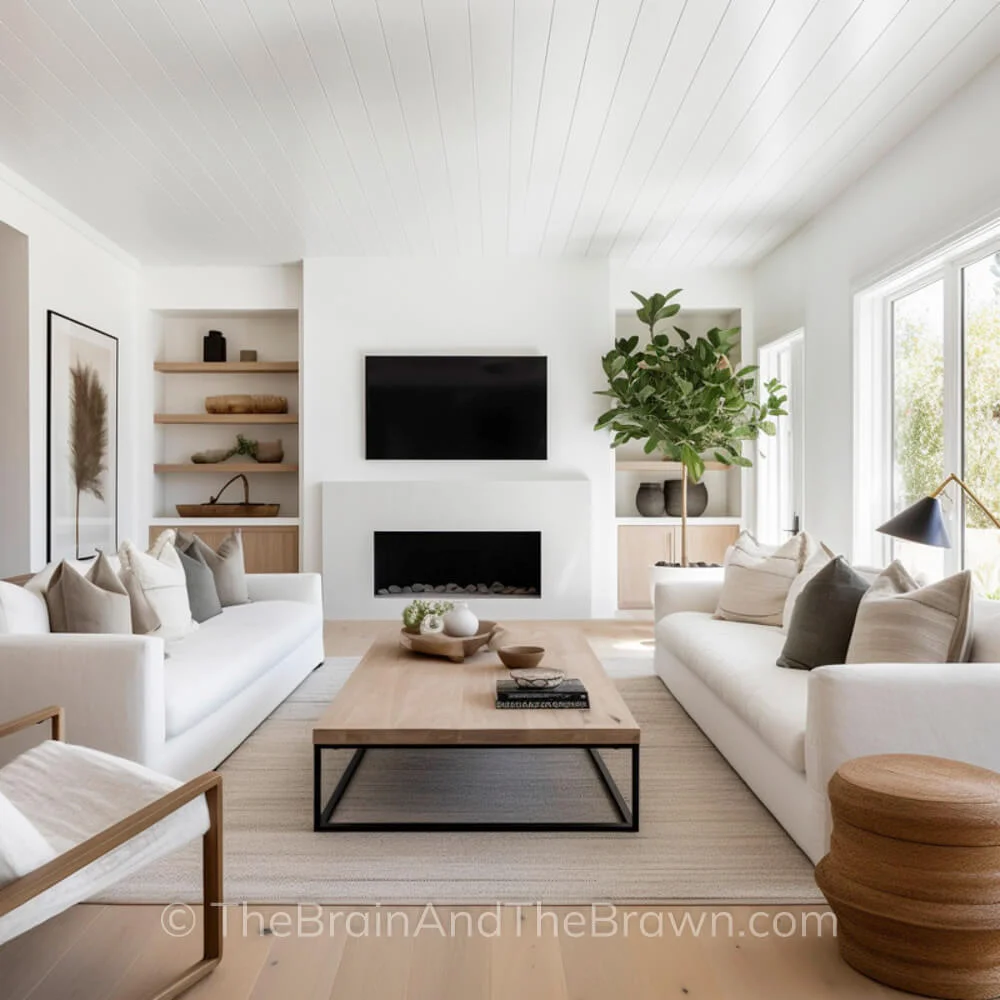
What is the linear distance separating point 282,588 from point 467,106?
2570 millimetres

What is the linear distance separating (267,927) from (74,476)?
13.1 feet

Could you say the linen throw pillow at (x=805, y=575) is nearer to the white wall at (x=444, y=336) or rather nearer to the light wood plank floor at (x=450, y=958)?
the light wood plank floor at (x=450, y=958)

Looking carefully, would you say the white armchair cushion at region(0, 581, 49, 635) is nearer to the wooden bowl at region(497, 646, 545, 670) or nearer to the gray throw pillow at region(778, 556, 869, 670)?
the wooden bowl at region(497, 646, 545, 670)

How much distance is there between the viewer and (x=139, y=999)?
1684 millimetres

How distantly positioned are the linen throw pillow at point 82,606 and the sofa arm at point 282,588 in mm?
1733

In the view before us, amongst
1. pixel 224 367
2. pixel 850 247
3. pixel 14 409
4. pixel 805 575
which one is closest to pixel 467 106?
pixel 850 247

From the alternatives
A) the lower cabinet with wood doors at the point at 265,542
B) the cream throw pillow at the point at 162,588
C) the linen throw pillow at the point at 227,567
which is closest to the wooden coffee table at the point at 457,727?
the cream throw pillow at the point at 162,588

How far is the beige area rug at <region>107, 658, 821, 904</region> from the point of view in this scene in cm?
214

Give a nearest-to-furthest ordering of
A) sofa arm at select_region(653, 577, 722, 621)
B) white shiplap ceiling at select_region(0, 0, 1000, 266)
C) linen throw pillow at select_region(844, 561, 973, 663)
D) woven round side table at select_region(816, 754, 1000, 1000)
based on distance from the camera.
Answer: woven round side table at select_region(816, 754, 1000, 1000), linen throw pillow at select_region(844, 561, 973, 663), white shiplap ceiling at select_region(0, 0, 1000, 266), sofa arm at select_region(653, 577, 722, 621)

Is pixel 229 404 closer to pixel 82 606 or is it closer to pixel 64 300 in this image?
pixel 64 300

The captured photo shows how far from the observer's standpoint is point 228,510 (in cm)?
648

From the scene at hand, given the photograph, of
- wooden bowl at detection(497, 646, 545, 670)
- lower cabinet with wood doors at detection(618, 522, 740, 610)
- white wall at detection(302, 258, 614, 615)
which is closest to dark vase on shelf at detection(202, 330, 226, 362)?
white wall at detection(302, 258, 614, 615)

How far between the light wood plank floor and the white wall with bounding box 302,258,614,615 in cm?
447

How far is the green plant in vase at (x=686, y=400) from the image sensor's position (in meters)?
5.86
